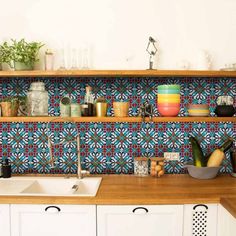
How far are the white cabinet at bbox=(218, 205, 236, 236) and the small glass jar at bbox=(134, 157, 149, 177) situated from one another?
2.24ft

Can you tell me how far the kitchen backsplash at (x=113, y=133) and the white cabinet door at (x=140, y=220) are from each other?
0.64 metres

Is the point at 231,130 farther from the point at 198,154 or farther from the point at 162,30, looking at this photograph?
the point at 162,30

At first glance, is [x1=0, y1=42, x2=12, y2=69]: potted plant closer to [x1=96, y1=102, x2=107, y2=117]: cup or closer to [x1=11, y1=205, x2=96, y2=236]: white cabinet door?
[x1=96, y1=102, x2=107, y2=117]: cup

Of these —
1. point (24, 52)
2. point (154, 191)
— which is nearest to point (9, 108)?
point (24, 52)

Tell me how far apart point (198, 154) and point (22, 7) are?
1841 millimetres

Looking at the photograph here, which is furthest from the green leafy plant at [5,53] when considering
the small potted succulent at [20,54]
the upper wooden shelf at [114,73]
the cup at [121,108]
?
the cup at [121,108]

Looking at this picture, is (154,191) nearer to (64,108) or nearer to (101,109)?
(101,109)

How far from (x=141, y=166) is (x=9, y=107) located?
3.68 feet

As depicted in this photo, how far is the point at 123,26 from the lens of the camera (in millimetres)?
2430

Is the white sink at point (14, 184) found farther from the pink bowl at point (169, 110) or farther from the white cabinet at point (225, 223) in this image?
the white cabinet at point (225, 223)

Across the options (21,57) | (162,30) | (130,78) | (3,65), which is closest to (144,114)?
(130,78)

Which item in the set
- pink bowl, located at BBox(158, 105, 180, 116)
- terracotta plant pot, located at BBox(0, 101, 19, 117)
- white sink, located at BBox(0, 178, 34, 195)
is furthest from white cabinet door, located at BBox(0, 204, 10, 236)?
pink bowl, located at BBox(158, 105, 180, 116)

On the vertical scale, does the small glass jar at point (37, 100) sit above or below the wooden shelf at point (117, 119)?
above

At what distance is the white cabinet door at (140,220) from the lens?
1.87 m
